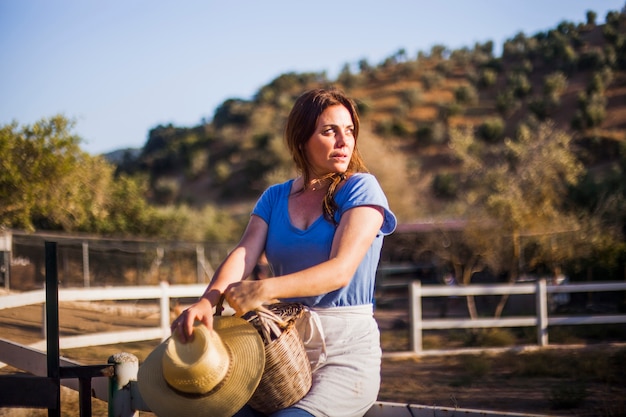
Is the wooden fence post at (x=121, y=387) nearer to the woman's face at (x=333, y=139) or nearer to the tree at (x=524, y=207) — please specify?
the woman's face at (x=333, y=139)

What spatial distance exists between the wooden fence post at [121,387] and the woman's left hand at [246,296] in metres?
0.70

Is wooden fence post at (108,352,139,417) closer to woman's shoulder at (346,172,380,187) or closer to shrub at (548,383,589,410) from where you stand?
woman's shoulder at (346,172,380,187)

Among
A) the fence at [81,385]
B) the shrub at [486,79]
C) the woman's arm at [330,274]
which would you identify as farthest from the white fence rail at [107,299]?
the shrub at [486,79]

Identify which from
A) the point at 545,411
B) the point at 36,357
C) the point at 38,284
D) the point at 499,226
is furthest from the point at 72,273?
Result: the point at 36,357

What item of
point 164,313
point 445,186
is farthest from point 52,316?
point 445,186

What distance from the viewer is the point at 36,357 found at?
124 inches

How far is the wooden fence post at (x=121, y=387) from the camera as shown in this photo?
239 centimetres

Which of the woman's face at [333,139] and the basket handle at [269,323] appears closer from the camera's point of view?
the basket handle at [269,323]

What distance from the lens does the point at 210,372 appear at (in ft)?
6.06

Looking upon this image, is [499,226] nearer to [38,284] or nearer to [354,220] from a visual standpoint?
[38,284]

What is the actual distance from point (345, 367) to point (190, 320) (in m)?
0.48

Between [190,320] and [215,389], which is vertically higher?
[190,320]

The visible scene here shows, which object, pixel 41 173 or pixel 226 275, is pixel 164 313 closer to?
pixel 41 173

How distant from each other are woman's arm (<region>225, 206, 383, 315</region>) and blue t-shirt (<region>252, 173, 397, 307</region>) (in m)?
0.06
